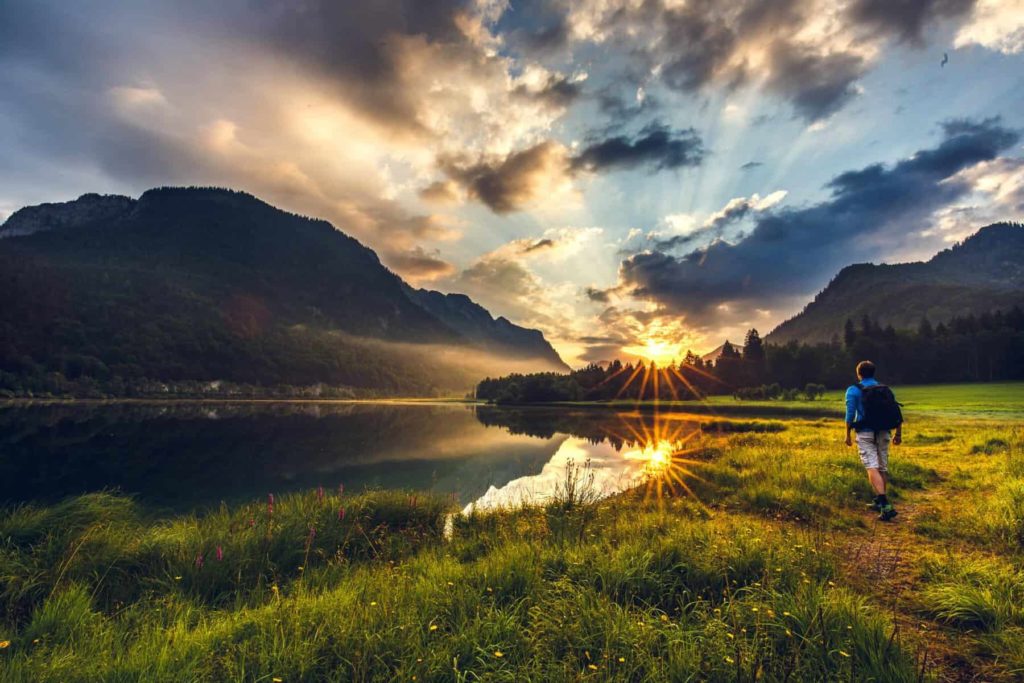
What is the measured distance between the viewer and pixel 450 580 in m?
6.02

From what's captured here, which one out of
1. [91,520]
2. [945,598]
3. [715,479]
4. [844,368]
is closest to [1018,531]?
[945,598]

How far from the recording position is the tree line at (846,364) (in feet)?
311

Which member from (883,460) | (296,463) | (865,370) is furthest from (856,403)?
(296,463)

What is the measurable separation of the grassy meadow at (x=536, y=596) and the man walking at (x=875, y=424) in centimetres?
88

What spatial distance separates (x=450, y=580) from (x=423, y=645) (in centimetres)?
165

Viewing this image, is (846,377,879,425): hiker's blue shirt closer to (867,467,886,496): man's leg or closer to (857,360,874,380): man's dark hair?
(857,360,874,380): man's dark hair

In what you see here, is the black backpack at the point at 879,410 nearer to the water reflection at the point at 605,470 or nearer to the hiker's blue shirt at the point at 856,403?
the hiker's blue shirt at the point at 856,403

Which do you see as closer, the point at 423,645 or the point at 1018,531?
the point at 423,645

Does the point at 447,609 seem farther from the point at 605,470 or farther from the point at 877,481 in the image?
the point at 605,470

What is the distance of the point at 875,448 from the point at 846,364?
4696 inches

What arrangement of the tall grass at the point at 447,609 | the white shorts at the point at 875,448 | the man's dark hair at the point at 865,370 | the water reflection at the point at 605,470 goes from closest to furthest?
the tall grass at the point at 447,609, the white shorts at the point at 875,448, the man's dark hair at the point at 865,370, the water reflection at the point at 605,470

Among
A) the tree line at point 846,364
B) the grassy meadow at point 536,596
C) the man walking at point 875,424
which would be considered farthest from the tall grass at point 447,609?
the tree line at point 846,364

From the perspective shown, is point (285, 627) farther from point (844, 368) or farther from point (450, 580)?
point (844, 368)

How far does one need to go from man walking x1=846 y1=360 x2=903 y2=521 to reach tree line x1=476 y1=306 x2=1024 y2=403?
84.2 m
